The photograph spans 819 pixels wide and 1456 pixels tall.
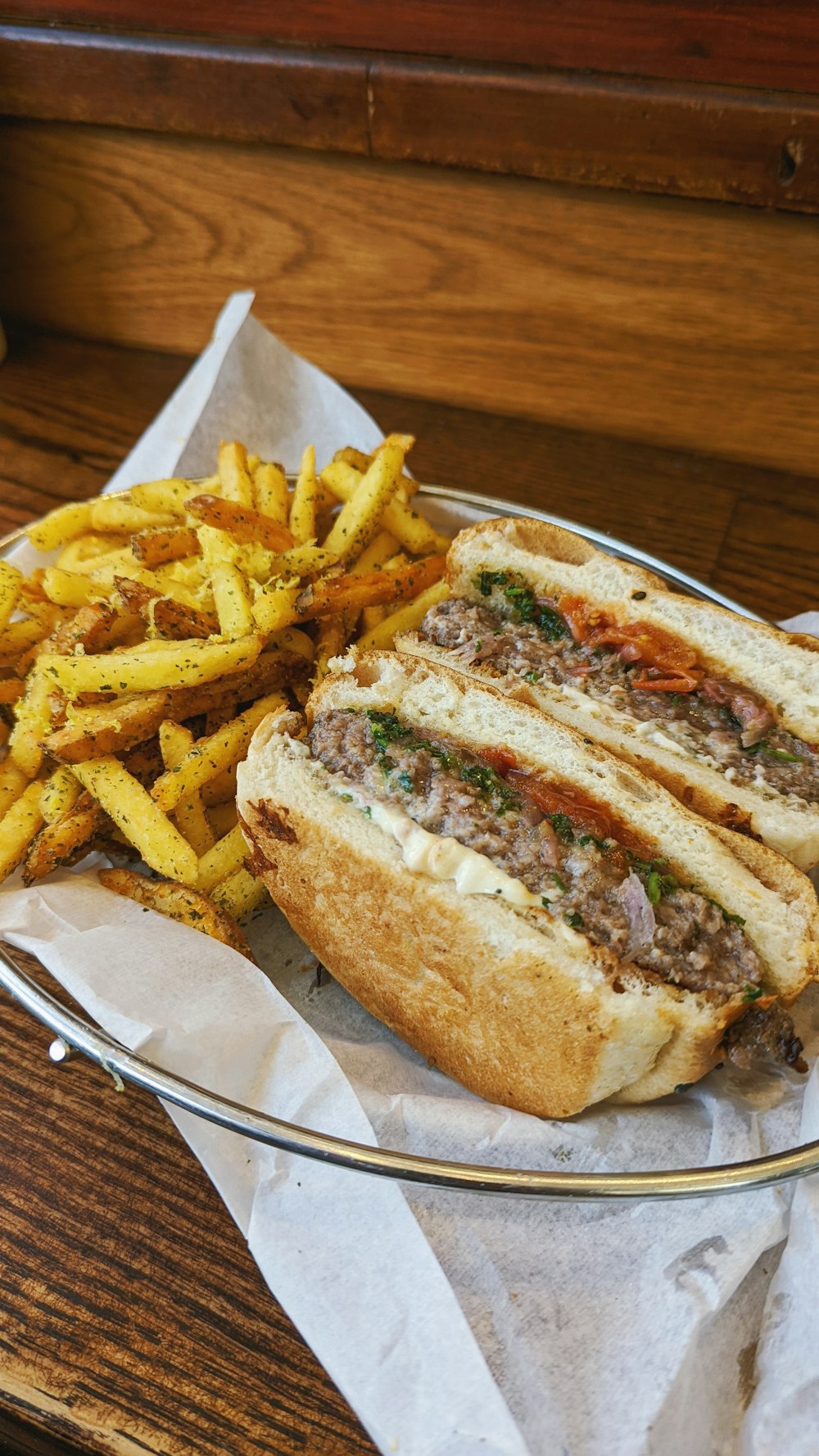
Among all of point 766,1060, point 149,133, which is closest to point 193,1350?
point 766,1060

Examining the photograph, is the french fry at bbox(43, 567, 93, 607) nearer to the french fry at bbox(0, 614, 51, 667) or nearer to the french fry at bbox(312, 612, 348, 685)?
the french fry at bbox(0, 614, 51, 667)

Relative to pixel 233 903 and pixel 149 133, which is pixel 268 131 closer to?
pixel 149 133

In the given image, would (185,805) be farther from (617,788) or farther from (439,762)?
(617,788)

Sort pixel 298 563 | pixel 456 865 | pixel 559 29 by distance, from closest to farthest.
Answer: pixel 456 865, pixel 298 563, pixel 559 29

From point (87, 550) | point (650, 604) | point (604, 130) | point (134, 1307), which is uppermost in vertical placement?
point (604, 130)

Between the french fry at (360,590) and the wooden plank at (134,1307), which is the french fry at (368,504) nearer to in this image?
the french fry at (360,590)

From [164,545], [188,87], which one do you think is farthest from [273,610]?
[188,87]

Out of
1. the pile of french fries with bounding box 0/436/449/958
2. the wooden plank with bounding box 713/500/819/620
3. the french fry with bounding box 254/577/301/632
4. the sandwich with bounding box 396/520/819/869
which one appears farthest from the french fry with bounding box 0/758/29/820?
the wooden plank with bounding box 713/500/819/620

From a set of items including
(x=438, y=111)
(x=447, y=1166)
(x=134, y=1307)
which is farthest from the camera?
(x=438, y=111)
